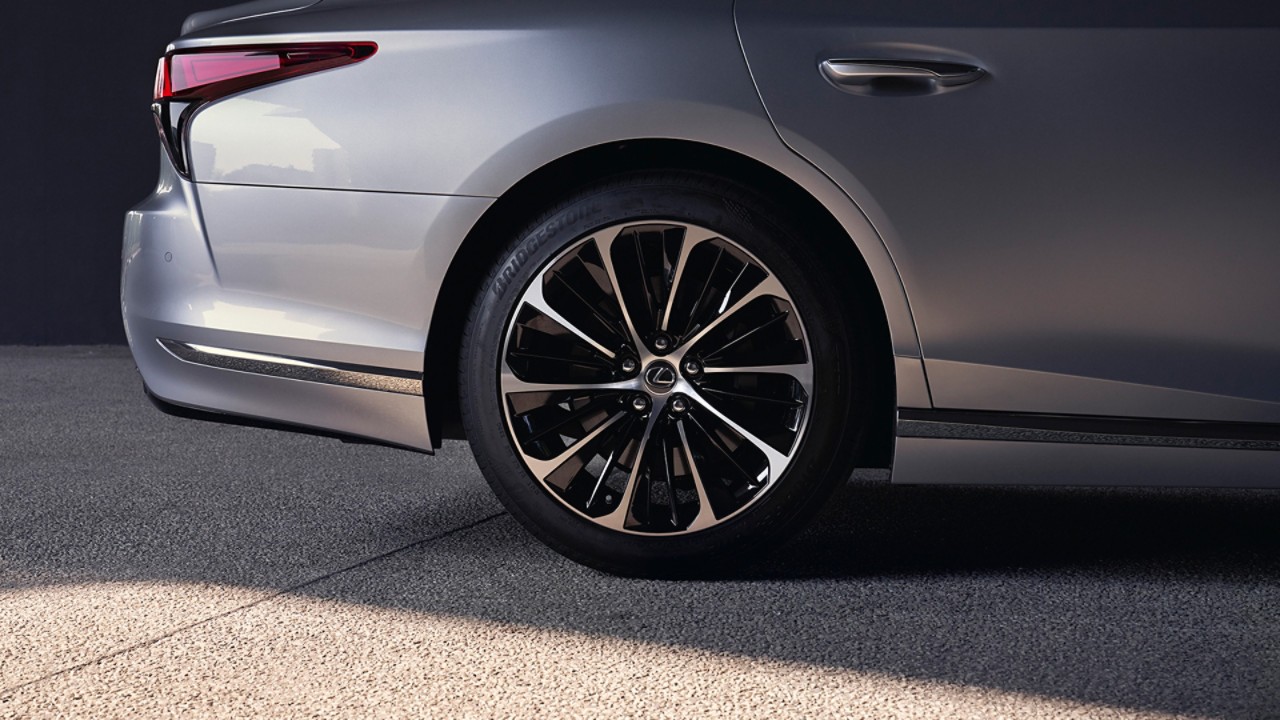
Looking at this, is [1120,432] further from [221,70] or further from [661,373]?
[221,70]

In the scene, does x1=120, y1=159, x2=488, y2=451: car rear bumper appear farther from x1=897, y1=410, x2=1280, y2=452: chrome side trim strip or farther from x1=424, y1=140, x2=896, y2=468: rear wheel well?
x1=897, y1=410, x2=1280, y2=452: chrome side trim strip

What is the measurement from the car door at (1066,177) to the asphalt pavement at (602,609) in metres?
0.43

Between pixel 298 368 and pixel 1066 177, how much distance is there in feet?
4.83

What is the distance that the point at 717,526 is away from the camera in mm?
2273

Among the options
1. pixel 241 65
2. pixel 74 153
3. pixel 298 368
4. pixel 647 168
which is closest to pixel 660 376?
pixel 647 168

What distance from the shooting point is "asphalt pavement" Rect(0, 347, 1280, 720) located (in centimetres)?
177

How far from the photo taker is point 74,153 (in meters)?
6.17

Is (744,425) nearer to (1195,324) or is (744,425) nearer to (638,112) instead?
(638,112)

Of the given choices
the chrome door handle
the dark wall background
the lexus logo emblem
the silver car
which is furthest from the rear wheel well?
the dark wall background

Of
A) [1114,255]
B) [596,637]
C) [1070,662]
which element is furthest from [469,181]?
[1070,662]

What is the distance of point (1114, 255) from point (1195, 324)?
19cm

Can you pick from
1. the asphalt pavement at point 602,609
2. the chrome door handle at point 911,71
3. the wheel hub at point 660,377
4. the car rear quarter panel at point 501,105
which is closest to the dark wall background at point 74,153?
the asphalt pavement at point 602,609

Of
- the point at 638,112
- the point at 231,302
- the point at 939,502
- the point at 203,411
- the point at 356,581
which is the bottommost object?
the point at 939,502

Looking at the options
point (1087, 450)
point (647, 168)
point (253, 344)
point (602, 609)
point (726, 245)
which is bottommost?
point (602, 609)
